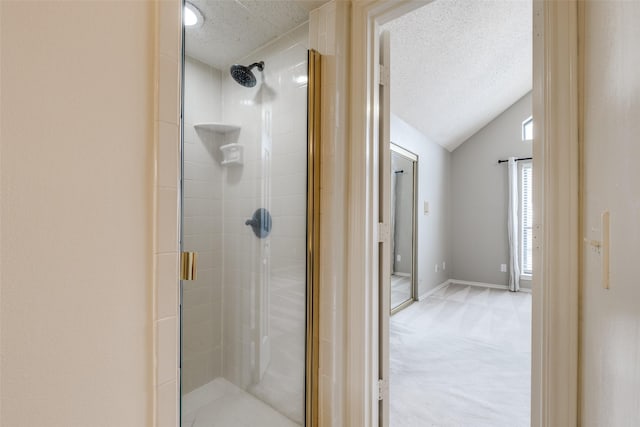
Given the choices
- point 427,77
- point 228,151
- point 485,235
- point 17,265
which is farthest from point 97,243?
point 485,235

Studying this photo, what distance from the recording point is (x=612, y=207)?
594 mm

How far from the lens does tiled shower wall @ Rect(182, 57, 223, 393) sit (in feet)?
3.81

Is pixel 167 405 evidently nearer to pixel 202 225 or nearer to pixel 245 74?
pixel 202 225

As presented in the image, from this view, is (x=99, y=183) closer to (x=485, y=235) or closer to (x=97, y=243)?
(x=97, y=243)

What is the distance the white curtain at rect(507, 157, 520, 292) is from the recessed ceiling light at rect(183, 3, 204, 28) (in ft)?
17.7

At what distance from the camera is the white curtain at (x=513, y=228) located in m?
4.94

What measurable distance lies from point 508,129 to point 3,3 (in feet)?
20.1

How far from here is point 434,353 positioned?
2748 mm

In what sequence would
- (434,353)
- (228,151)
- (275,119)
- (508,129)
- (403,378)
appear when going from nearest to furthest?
1. (228,151)
2. (275,119)
3. (403,378)
4. (434,353)
5. (508,129)

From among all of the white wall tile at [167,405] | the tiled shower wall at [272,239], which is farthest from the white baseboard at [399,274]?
the white wall tile at [167,405]

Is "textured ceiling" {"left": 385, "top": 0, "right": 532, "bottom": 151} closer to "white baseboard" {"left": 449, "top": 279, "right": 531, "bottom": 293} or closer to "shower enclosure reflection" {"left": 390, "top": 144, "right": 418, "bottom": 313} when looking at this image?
"shower enclosure reflection" {"left": 390, "top": 144, "right": 418, "bottom": 313}

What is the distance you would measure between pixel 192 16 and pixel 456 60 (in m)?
2.70

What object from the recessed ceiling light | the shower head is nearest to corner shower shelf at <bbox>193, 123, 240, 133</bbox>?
the shower head

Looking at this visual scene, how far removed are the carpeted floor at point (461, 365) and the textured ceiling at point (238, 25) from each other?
2.29m
